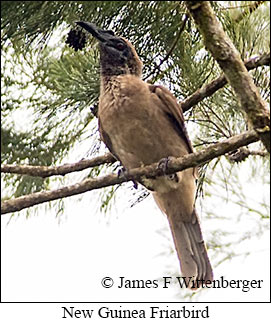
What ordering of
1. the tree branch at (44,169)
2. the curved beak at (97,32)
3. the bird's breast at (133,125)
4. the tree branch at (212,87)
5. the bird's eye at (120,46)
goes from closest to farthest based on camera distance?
1. the tree branch at (212,87)
2. the curved beak at (97,32)
3. the tree branch at (44,169)
4. the bird's eye at (120,46)
5. the bird's breast at (133,125)

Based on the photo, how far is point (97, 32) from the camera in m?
1.89

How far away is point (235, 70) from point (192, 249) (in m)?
0.99

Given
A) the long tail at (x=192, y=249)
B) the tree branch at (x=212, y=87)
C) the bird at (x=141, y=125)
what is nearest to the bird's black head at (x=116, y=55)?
the bird at (x=141, y=125)

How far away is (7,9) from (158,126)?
76 centimetres

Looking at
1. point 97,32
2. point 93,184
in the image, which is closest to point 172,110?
point 97,32

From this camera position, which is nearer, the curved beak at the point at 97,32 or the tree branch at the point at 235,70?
the tree branch at the point at 235,70

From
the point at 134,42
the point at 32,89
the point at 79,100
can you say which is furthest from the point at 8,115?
the point at 134,42

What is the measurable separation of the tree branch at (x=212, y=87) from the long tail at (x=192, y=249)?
427 millimetres

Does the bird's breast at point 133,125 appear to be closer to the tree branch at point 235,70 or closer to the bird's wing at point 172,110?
the bird's wing at point 172,110

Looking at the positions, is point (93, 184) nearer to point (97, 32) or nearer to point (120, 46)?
point (97, 32)

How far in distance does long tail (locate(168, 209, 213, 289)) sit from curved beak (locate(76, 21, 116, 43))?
0.69 m

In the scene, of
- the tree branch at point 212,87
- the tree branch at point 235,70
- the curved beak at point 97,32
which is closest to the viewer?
the tree branch at point 235,70

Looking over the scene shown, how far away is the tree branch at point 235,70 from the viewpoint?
4.58ft

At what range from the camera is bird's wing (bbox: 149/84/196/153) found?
2.13 meters
